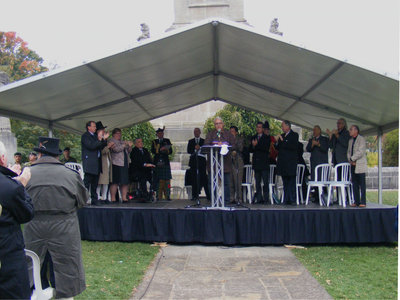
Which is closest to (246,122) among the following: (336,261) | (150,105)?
(150,105)

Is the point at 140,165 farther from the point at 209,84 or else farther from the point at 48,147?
the point at 48,147

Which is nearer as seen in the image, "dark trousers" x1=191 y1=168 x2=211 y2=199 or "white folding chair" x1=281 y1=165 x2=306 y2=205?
"white folding chair" x1=281 y1=165 x2=306 y2=205

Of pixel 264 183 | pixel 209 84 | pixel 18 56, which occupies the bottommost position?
pixel 264 183

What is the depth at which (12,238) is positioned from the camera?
8.58 ft

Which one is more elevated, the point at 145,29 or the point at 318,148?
the point at 145,29

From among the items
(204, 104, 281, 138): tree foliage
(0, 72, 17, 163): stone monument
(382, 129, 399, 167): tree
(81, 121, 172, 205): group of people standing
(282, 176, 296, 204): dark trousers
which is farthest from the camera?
(382, 129, 399, 167): tree

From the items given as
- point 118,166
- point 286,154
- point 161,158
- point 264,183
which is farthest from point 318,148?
point 118,166

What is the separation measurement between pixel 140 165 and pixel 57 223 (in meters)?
5.87

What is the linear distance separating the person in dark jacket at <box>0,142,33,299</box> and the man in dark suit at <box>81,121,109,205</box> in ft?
16.2

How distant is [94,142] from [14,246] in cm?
518

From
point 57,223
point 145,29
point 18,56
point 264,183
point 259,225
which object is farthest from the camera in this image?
point 18,56

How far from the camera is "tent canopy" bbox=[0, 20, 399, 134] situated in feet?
19.8

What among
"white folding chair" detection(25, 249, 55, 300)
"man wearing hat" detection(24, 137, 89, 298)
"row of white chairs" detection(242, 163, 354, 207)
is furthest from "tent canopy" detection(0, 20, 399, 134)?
"white folding chair" detection(25, 249, 55, 300)

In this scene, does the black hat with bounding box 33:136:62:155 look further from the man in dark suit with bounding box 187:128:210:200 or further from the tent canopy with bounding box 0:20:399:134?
the man in dark suit with bounding box 187:128:210:200
